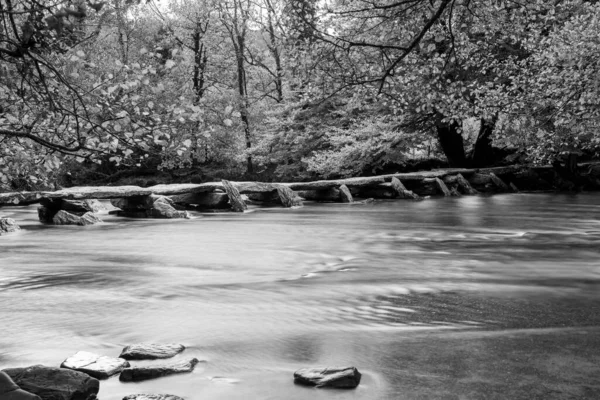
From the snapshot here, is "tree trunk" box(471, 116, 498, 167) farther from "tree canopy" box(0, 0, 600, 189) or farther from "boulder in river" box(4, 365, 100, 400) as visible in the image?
"boulder in river" box(4, 365, 100, 400)

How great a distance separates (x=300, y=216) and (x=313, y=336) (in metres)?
11.5

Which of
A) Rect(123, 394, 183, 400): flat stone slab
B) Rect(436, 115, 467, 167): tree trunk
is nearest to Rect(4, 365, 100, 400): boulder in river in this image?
Rect(123, 394, 183, 400): flat stone slab

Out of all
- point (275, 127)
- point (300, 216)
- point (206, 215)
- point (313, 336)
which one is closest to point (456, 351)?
point (313, 336)

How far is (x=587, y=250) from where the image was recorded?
1022 cm

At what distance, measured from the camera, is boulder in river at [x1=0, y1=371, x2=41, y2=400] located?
140 inches

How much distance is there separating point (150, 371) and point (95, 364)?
497 mm

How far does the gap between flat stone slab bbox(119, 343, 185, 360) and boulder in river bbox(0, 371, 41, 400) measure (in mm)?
1235

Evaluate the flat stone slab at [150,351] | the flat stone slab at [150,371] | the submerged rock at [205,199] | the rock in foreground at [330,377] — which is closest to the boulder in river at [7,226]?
the submerged rock at [205,199]

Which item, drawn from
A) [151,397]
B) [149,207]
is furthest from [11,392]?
[149,207]

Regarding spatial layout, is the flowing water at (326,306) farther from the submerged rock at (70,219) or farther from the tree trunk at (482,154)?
the tree trunk at (482,154)

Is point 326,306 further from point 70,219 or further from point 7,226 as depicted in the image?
point 70,219

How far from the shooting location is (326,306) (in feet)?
22.1

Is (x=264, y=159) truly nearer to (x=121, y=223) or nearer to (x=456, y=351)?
(x=121, y=223)

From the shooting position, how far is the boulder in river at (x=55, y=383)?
3.81 metres
